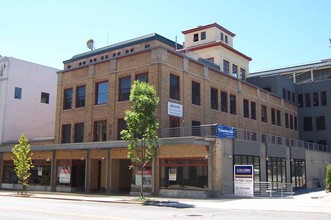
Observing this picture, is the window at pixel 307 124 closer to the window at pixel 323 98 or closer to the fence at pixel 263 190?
the window at pixel 323 98

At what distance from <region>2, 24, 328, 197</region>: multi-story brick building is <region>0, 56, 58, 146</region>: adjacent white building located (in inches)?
206

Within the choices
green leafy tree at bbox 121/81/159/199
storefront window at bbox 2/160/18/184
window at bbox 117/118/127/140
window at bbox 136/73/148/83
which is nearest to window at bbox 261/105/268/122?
window at bbox 136/73/148/83

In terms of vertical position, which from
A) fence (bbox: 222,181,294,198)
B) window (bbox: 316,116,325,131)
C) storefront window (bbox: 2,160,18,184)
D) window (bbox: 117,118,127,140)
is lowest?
fence (bbox: 222,181,294,198)

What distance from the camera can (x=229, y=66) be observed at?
4678cm

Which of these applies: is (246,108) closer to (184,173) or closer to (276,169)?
(276,169)

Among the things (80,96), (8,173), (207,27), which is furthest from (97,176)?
(207,27)

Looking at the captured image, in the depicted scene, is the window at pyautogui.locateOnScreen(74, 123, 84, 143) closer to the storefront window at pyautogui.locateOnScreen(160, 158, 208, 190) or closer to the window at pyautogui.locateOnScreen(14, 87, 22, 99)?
the storefront window at pyautogui.locateOnScreen(160, 158, 208, 190)

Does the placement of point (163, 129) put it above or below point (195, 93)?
below

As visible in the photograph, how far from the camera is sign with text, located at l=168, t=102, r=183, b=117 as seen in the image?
1238 inches

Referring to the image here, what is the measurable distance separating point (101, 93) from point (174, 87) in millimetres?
7280

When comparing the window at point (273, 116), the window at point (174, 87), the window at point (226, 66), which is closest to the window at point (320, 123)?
the window at point (273, 116)

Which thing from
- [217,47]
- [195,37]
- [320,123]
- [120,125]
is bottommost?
[120,125]

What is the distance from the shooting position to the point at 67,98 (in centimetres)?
3869

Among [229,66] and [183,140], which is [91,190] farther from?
[229,66]
